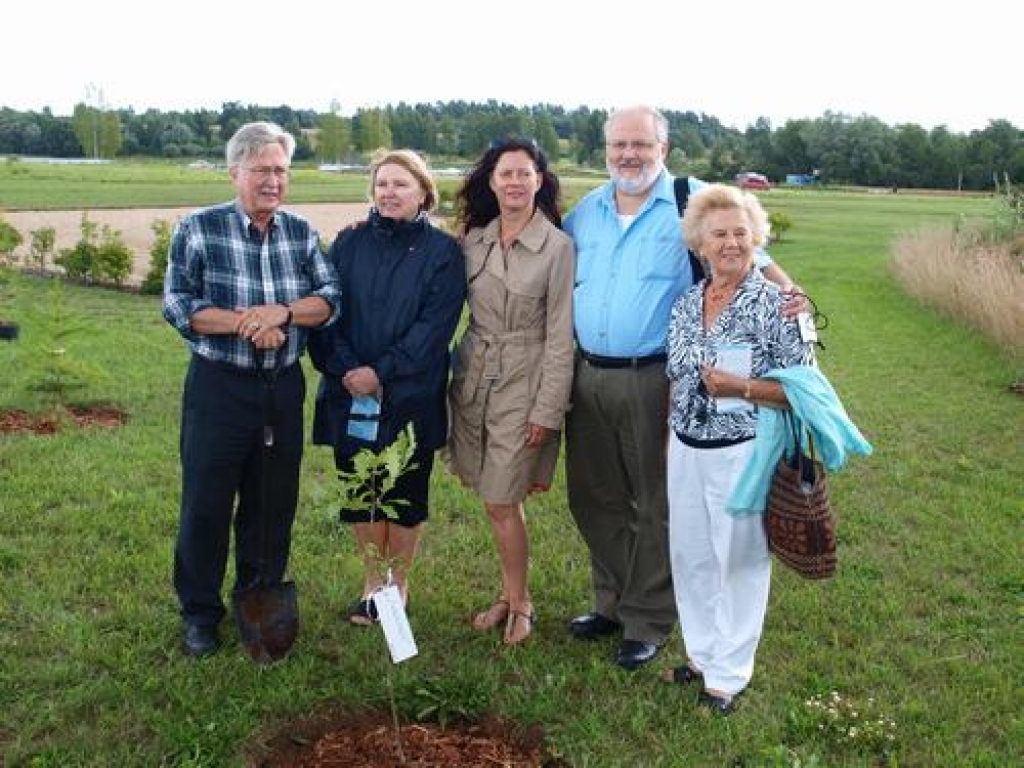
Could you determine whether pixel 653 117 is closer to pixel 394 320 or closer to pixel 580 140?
pixel 394 320

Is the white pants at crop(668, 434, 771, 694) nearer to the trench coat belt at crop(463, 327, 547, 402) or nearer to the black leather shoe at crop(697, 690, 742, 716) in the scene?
the black leather shoe at crop(697, 690, 742, 716)

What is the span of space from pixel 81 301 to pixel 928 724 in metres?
13.0

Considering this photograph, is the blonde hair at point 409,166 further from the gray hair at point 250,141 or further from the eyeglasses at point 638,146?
the eyeglasses at point 638,146

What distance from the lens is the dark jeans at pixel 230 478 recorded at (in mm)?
4086

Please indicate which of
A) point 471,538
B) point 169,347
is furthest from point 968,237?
point 471,538

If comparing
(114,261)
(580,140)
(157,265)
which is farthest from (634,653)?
(580,140)

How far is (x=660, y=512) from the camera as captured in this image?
434cm

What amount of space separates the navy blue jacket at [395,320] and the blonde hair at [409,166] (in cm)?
14

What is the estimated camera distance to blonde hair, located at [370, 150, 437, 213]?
424 centimetres

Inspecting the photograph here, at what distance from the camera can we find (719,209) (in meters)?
3.70

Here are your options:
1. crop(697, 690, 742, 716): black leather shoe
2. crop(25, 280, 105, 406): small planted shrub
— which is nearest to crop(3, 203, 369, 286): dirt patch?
crop(25, 280, 105, 406): small planted shrub

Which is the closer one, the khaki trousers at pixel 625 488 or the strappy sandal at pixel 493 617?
the khaki trousers at pixel 625 488

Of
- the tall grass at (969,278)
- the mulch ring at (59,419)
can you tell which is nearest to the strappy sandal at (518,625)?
the mulch ring at (59,419)

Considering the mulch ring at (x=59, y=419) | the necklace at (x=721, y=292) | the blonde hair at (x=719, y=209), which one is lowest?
the mulch ring at (x=59, y=419)
